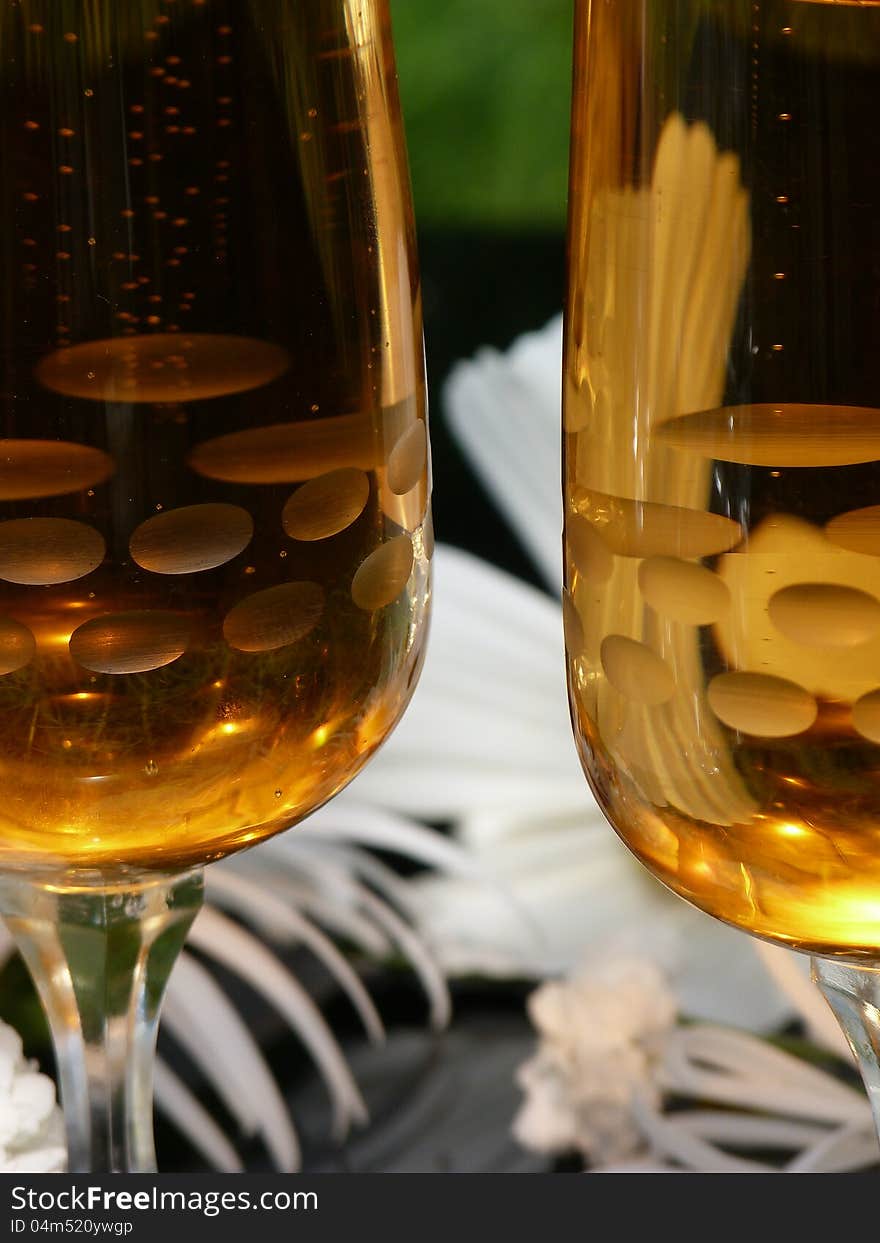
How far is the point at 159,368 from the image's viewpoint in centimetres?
17

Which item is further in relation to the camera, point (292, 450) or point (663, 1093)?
point (663, 1093)

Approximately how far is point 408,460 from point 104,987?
0.25 feet

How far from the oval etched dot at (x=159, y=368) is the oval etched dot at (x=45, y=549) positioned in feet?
0.05

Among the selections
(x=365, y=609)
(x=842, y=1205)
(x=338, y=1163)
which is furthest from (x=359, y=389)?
(x=338, y=1163)

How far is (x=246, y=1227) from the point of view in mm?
221

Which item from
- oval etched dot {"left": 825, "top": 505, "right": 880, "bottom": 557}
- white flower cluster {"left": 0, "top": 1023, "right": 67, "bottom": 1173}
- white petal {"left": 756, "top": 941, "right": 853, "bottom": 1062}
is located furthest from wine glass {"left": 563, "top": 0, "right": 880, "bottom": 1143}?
white petal {"left": 756, "top": 941, "right": 853, "bottom": 1062}

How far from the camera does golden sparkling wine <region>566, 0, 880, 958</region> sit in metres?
0.15

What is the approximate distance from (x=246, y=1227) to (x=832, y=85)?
16 centimetres

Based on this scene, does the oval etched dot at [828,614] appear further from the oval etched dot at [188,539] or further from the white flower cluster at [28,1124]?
the white flower cluster at [28,1124]

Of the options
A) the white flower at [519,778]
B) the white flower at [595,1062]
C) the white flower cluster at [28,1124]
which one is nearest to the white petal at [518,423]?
the white flower at [519,778]

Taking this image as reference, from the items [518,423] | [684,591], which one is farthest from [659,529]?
[518,423]

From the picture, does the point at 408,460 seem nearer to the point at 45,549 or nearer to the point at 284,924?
the point at 45,549

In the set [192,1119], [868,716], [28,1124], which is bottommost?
[192,1119]

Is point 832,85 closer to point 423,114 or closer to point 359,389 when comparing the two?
point 359,389
